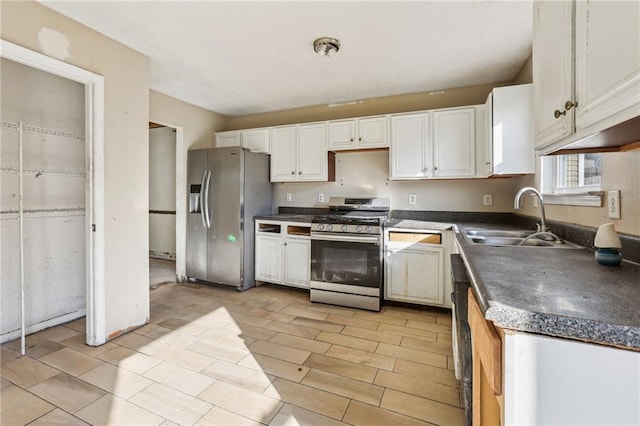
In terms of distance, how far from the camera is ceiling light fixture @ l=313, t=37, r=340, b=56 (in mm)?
2289

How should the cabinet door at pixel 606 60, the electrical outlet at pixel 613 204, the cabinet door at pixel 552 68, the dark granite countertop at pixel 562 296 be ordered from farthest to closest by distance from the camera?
1. the electrical outlet at pixel 613 204
2. the cabinet door at pixel 552 68
3. the cabinet door at pixel 606 60
4. the dark granite countertop at pixel 562 296

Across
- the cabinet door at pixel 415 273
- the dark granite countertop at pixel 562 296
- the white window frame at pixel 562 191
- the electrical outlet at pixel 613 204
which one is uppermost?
the white window frame at pixel 562 191

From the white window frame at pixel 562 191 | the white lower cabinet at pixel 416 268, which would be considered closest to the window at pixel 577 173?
the white window frame at pixel 562 191

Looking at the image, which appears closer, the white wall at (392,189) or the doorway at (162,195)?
the white wall at (392,189)

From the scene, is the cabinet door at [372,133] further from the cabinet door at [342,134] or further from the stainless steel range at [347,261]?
the stainless steel range at [347,261]

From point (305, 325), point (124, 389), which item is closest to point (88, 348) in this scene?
point (124, 389)

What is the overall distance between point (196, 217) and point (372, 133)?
248 cm

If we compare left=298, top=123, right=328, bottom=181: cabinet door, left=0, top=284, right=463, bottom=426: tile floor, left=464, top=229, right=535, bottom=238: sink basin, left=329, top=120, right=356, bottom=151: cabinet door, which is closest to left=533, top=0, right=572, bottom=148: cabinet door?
left=464, top=229, right=535, bottom=238: sink basin

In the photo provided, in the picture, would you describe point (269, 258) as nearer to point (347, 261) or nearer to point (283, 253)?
point (283, 253)

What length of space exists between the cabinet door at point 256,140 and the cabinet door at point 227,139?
109 mm

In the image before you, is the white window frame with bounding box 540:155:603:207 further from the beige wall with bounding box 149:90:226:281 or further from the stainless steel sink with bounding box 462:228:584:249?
the beige wall with bounding box 149:90:226:281

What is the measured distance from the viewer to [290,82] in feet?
10.4

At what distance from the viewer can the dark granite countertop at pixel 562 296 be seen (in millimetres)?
590

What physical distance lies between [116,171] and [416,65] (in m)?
2.84
